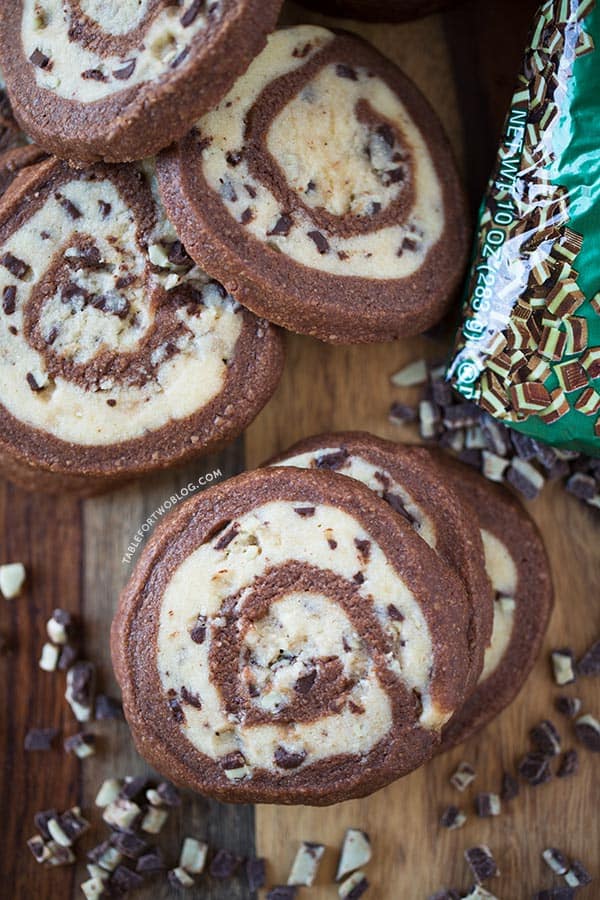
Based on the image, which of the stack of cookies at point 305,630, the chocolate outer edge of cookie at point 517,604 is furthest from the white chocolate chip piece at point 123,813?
the chocolate outer edge of cookie at point 517,604

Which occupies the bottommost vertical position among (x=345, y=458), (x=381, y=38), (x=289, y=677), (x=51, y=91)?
(x=289, y=677)

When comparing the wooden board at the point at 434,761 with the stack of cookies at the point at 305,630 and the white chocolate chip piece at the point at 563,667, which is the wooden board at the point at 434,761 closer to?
the white chocolate chip piece at the point at 563,667

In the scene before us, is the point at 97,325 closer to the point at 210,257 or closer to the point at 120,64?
the point at 210,257

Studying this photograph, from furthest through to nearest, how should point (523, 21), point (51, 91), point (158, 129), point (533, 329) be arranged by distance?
point (523, 21) < point (533, 329) < point (51, 91) < point (158, 129)

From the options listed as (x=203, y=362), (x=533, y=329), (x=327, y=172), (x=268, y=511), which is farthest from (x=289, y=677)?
(x=327, y=172)

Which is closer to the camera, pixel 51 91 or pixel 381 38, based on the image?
pixel 51 91

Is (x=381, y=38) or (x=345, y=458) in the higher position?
(x=381, y=38)

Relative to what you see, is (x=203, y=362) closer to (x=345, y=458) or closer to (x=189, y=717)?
(x=345, y=458)
